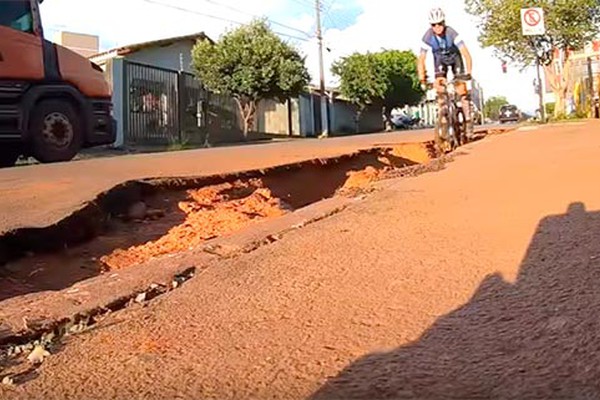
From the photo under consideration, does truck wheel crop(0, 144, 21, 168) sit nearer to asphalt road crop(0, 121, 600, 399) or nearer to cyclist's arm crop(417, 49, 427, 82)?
cyclist's arm crop(417, 49, 427, 82)

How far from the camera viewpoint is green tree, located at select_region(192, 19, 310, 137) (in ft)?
99.9

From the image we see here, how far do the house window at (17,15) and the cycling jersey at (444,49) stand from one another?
5.75m

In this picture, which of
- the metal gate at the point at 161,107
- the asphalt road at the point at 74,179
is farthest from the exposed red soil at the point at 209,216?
the metal gate at the point at 161,107

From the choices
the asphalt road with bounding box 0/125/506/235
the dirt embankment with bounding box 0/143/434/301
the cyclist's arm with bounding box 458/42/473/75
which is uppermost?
the cyclist's arm with bounding box 458/42/473/75

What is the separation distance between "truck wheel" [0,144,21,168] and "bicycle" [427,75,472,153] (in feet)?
20.9

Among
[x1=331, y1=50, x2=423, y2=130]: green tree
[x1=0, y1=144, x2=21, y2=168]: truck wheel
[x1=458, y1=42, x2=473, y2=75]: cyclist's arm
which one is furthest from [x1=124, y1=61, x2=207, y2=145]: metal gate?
[x1=331, y1=50, x2=423, y2=130]: green tree

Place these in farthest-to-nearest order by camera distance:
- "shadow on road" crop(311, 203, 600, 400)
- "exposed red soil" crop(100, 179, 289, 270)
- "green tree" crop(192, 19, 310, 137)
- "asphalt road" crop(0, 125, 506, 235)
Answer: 1. "green tree" crop(192, 19, 310, 137)
2. "asphalt road" crop(0, 125, 506, 235)
3. "exposed red soil" crop(100, 179, 289, 270)
4. "shadow on road" crop(311, 203, 600, 400)

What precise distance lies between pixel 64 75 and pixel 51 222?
21.2 feet

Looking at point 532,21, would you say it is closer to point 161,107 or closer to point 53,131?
point 161,107

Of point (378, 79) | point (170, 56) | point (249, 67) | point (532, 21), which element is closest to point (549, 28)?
point (532, 21)

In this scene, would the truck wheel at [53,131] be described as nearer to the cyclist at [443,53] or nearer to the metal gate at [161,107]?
the cyclist at [443,53]

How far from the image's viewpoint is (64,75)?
1076 cm

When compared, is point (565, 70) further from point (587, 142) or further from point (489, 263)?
point (489, 263)

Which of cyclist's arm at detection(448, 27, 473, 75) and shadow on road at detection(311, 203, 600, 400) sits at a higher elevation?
cyclist's arm at detection(448, 27, 473, 75)
